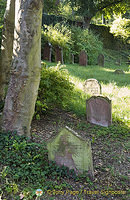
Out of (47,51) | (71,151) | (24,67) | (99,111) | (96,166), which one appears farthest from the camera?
(47,51)

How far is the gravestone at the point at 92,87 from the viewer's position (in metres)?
7.24

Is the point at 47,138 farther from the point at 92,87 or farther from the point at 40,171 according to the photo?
the point at 92,87

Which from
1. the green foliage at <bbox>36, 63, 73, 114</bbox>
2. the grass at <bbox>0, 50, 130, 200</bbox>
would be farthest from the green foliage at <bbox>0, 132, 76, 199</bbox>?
the green foliage at <bbox>36, 63, 73, 114</bbox>

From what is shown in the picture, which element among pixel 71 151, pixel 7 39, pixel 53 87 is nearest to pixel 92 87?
pixel 53 87

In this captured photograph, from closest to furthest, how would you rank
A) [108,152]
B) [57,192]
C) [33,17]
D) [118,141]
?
1. [57,192]
2. [33,17]
3. [108,152]
4. [118,141]

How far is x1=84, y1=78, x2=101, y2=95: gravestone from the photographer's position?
7.24 meters

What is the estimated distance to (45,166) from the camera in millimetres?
3143

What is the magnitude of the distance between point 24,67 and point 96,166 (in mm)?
2048

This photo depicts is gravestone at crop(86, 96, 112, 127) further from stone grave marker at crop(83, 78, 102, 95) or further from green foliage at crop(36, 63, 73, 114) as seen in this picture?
stone grave marker at crop(83, 78, 102, 95)

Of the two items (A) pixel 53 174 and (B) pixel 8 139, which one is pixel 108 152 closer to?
(A) pixel 53 174

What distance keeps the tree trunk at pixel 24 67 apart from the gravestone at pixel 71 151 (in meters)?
0.93

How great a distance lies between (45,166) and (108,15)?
1937 cm

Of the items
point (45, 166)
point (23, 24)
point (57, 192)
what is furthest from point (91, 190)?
point (23, 24)

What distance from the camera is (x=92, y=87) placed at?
7379 millimetres
